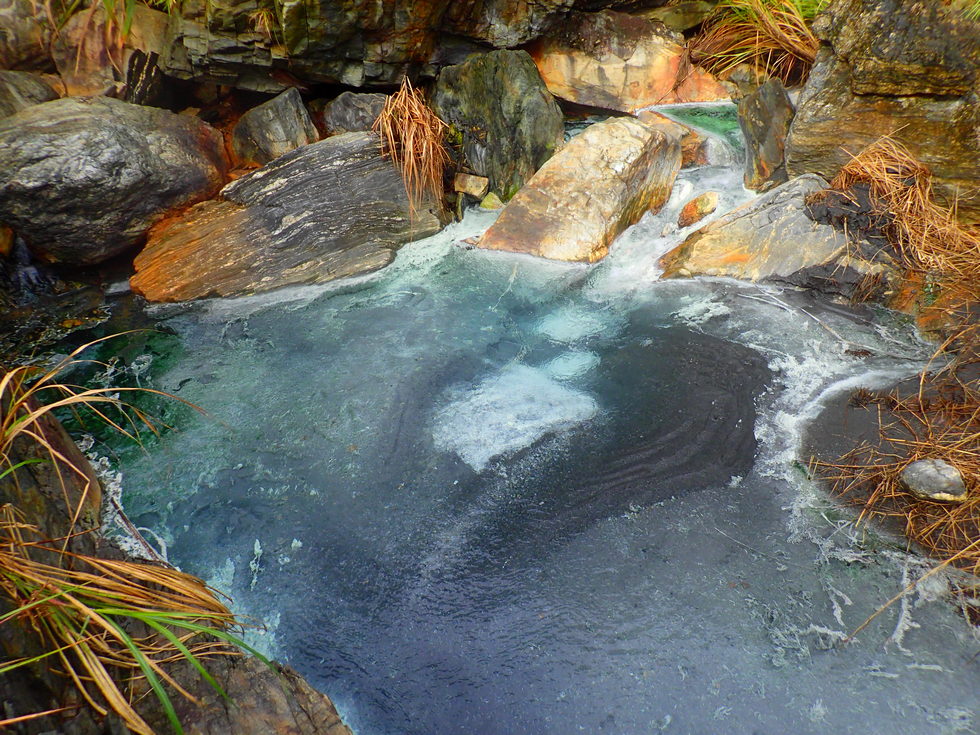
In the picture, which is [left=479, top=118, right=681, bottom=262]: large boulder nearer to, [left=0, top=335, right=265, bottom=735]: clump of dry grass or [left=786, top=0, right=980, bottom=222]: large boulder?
[left=786, top=0, right=980, bottom=222]: large boulder

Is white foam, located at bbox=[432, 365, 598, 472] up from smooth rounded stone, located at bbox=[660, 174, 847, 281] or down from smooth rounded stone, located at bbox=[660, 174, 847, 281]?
down

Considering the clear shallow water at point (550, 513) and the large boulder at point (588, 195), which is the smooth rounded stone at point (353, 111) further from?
the clear shallow water at point (550, 513)

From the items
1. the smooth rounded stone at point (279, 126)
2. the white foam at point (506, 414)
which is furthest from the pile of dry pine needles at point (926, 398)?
the smooth rounded stone at point (279, 126)

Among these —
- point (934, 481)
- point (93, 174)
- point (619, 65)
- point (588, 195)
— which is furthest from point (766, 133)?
point (93, 174)

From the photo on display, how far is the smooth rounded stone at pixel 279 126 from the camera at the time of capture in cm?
518

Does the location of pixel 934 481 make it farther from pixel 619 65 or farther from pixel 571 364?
pixel 619 65

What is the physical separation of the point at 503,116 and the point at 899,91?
106 inches

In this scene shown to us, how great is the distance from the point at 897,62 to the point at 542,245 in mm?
2401

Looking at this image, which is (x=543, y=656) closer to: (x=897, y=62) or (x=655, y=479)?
(x=655, y=479)

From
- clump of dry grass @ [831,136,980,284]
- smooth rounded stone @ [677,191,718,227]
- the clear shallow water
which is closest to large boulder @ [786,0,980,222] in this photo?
clump of dry grass @ [831,136,980,284]

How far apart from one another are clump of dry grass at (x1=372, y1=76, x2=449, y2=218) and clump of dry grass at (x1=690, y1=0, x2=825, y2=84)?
2.67 metres

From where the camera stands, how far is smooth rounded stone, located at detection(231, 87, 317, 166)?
518cm

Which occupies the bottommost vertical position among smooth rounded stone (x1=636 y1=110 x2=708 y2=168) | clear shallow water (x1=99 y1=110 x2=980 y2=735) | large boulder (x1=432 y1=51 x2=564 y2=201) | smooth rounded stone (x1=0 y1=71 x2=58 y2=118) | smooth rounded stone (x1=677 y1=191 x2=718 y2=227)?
clear shallow water (x1=99 y1=110 x2=980 y2=735)

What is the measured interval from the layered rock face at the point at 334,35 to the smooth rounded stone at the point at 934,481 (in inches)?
176
